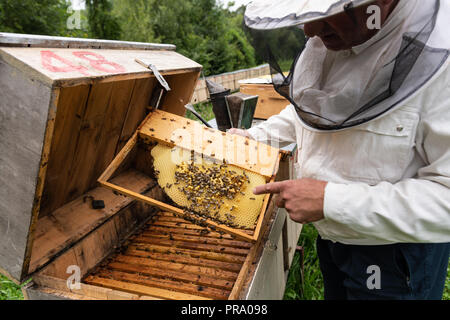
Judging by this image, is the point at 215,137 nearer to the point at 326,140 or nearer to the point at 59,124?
the point at 326,140

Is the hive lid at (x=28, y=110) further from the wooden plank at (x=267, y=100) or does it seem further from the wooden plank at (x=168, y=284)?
the wooden plank at (x=267, y=100)

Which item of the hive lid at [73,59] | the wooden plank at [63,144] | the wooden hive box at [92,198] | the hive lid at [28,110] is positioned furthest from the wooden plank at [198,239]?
the hive lid at [73,59]

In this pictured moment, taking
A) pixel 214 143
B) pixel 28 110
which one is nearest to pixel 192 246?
pixel 214 143

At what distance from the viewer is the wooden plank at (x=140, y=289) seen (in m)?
1.69

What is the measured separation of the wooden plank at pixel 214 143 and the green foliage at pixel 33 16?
26.2 feet

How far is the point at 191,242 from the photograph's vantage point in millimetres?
2494

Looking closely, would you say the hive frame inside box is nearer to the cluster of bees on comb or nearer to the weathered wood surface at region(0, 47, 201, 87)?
the cluster of bees on comb

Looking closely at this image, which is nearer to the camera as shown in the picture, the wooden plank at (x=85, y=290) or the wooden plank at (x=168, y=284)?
the wooden plank at (x=85, y=290)

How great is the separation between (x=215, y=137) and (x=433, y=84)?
1.39 m

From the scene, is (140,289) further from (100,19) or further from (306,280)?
(100,19)

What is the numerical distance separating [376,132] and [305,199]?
44 cm

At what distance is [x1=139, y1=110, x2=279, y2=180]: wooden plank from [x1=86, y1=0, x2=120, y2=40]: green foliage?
10760mm

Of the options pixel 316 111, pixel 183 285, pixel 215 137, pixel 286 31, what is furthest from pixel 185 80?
pixel 183 285

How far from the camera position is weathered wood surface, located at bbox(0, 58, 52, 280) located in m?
1.28
